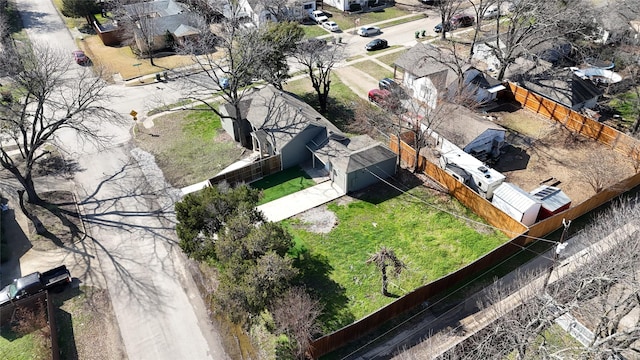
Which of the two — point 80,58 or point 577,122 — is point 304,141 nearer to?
point 577,122

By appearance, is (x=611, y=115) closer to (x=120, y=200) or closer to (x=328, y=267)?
(x=328, y=267)

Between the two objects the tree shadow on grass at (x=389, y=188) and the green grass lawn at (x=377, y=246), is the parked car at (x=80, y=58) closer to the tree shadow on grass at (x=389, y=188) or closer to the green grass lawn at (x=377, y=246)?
the green grass lawn at (x=377, y=246)

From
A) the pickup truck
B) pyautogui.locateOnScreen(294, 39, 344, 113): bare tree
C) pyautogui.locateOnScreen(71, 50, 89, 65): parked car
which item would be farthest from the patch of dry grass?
the pickup truck

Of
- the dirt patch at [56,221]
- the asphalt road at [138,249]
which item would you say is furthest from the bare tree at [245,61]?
the dirt patch at [56,221]

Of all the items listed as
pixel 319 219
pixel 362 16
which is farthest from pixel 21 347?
pixel 362 16

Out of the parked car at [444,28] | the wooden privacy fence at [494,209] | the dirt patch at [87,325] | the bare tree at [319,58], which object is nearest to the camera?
the dirt patch at [87,325]
